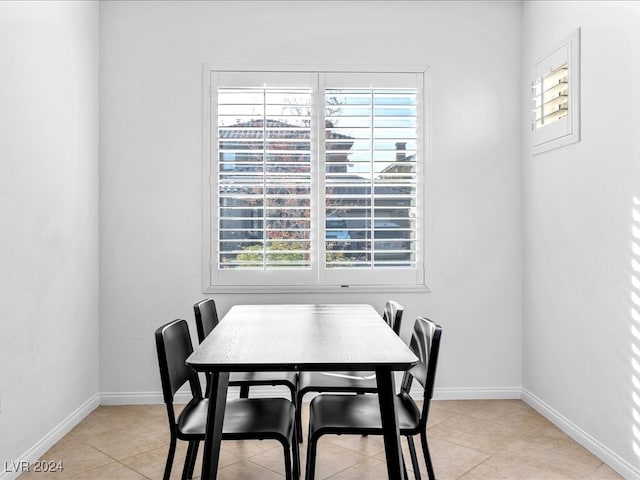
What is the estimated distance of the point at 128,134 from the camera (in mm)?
3475

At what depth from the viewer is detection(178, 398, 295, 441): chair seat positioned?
6.03ft

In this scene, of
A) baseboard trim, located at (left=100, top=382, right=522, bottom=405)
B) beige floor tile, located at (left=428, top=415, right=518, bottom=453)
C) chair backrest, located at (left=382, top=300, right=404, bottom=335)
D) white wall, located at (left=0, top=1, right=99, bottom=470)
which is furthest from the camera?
baseboard trim, located at (left=100, top=382, right=522, bottom=405)

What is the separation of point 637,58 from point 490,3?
1.54m

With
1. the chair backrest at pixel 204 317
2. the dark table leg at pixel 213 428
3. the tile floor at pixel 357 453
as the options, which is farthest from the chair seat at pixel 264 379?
the dark table leg at pixel 213 428

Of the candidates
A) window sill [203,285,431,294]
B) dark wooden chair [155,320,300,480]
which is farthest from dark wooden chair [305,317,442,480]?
window sill [203,285,431,294]

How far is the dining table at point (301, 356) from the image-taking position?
5.51 feet

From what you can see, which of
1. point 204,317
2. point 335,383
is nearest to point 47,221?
point 204,317

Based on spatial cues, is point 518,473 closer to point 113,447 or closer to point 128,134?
point 113,447

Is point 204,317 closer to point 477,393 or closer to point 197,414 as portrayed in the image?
point 197,414

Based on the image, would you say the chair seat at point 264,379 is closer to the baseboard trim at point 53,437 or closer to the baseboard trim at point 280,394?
the baseboard trim at point 280,394

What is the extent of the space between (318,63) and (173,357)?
7.99 ft

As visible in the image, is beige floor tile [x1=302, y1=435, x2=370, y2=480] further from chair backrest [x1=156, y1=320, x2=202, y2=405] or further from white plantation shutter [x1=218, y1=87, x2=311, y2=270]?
white plantation shutter [x1=218, y1=87, x2=311, y2=270]

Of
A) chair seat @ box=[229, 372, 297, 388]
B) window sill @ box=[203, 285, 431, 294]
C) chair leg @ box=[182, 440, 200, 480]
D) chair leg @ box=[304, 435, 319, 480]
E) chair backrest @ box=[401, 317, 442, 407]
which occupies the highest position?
window sill @ box=[203, 285, 431, 294]

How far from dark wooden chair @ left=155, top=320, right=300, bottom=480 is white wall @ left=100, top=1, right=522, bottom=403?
4.62ft
